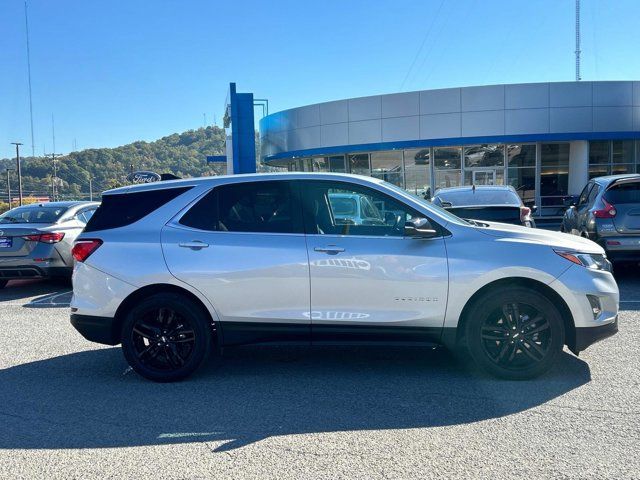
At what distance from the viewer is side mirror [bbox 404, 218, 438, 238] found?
4664 mm

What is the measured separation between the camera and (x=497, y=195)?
9.91 meters

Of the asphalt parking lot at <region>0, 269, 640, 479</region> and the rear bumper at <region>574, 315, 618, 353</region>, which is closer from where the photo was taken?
the asphalt parking lot at <region>0, 269, 640, 479</region>

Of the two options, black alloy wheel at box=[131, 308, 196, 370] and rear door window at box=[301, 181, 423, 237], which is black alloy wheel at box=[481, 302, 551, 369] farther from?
black alloy wheel at box=[131, 308, 196, 370]

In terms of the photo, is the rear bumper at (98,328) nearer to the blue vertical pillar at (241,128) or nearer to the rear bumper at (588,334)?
the rear bumper at (588,334)

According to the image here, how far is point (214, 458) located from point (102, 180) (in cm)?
5016

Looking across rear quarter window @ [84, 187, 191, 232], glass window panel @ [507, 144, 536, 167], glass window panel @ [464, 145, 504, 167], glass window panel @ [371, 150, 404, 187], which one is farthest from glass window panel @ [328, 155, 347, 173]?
rear quarter window @ [84, 187, 191, 232]

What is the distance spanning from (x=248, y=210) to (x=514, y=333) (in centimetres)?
254

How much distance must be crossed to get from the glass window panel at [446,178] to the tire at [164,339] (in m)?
22.1

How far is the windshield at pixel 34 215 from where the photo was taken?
10086mm

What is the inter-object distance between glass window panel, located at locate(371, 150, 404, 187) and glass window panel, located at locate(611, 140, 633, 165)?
933 cm

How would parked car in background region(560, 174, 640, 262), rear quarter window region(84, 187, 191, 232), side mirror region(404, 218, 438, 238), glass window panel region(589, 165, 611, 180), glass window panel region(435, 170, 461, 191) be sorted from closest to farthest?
side mirror region(404, 218, 438, 238) → rear quarter window region(84, 187, 191, 232) → parked car in background region(560, 174, 640, 262) → glass window panel region(589, 165, 611, 180) → glass window panel region(435, 170, 461, 191)

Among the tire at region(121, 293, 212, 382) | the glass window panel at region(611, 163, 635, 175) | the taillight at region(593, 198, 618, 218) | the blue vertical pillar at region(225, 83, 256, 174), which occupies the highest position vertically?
the blue vertical pillar at region(225, 83, 256, 174)

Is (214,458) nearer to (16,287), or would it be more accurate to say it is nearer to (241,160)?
(16,287)

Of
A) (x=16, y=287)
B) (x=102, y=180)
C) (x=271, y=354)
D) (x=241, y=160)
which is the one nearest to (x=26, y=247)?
(x=16, y=287)
